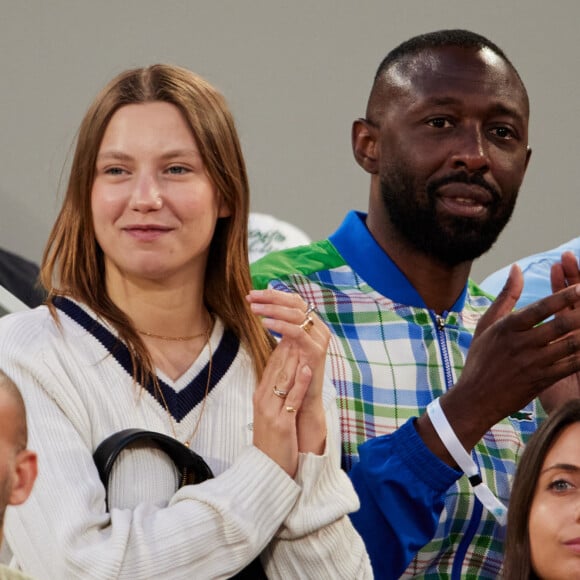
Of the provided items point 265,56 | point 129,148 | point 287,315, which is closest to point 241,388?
point 287,315

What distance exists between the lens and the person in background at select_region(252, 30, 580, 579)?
2424mm

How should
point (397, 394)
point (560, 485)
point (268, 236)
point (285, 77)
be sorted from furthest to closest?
point (285, 77) → point (268, 236) → point (397, 394) → point (560, 485)

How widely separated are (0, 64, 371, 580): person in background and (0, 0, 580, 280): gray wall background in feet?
6.31

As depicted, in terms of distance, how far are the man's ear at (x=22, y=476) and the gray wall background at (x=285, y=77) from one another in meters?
2.44

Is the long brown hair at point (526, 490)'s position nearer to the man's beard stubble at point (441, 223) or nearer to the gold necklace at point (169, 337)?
the man's beard stubble at point (441, 223)

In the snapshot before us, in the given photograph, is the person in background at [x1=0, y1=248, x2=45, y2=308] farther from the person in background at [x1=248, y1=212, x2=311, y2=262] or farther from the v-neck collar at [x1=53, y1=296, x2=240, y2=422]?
the v-neck collar at [x1=53, y1=296, x2=240, y2=422]

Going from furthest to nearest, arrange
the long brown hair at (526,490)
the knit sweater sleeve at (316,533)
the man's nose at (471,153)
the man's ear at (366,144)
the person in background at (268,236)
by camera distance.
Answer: the person in background at (268,236)
the man's ear at (366,144)
the man's nose at (471,153)
the long brown hair at (526,490)
the knit sweater sleeve at (316,533)

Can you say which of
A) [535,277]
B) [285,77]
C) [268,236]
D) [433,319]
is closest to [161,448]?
[433,319]

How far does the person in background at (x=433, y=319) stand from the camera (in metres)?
2.42

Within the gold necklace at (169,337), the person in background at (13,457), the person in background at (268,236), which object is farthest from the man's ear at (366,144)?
the person in background at (13,457)

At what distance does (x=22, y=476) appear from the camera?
1685 mm

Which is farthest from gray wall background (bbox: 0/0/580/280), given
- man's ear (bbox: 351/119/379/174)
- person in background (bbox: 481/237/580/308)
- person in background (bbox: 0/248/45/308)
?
man's ear (bbox: 351/119/379/174)

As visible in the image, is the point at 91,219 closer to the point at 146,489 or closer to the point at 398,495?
the point at 146,489

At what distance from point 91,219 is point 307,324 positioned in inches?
14.1
